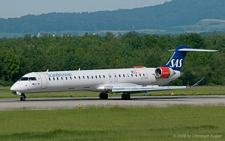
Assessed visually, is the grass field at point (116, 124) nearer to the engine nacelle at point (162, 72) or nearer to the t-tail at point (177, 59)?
the engine nacelle at point (162, 72)

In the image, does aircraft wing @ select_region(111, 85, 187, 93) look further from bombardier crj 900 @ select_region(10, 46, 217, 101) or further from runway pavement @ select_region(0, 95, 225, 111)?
runway pavement @ select_region(0, 95, 225, 111)

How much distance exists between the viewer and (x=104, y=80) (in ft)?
163

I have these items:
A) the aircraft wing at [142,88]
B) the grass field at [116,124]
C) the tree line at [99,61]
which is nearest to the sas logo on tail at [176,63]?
the aircraft wing at [142,88]

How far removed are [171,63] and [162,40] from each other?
6539 centimetres

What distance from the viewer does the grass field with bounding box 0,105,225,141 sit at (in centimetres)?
2462

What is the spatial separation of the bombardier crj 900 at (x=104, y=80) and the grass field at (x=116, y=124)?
10.7m

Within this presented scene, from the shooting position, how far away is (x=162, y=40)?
389 feet

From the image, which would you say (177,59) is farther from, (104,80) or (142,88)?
(104,80)

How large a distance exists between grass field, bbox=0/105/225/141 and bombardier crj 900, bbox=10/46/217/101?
1074 centimetres

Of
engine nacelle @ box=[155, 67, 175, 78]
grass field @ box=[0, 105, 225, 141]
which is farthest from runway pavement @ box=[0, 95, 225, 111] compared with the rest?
engine nacelle @ box=[155, 67, 175, 78]

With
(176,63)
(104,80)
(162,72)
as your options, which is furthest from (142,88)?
(176,63)

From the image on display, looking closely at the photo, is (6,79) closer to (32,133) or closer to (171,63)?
(171,63)

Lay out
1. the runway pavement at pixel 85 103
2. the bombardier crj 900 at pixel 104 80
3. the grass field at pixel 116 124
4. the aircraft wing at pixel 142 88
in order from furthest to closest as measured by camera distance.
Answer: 1. the aircraft wing at pixel 142 88
2. the bombardier crj 900 at pixel 104 80
3. the runway pavement at pixel 85 103
4. the grass field at pixel 116 124

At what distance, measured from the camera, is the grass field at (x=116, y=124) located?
24.6 metres
